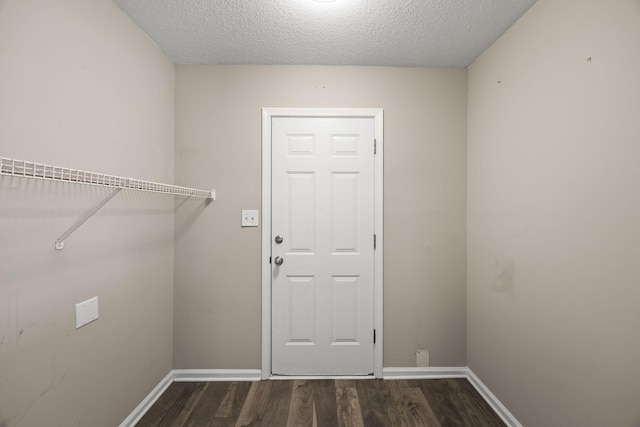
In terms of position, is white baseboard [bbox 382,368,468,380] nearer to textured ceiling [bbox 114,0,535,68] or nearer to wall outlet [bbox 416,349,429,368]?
wall outlet [bbox 416,349,429,368]

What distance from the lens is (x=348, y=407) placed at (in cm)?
174

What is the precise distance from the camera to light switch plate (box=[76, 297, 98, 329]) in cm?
124

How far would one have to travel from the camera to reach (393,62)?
79.3 inches

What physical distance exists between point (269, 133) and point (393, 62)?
108 cm

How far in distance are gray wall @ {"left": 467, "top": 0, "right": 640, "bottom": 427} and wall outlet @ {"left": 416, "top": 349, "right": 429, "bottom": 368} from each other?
0.37 m

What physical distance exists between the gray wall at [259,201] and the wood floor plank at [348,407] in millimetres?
383

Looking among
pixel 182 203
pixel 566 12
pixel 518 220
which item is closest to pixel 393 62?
pixel 566 12

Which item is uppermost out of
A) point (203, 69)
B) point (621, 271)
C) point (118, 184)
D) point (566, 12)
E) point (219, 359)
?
point (203, 69)

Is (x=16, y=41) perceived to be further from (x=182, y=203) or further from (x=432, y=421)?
(x=432, y=421)

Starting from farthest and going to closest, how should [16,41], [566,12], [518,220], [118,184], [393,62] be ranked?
[393,62], [518,220], [566,12], [118,184], [16,41]

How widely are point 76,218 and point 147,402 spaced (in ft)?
4.31

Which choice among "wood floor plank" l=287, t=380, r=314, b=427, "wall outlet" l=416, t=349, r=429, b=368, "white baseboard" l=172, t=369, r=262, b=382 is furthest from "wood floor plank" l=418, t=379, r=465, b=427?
"white baseboard" l=172, t=369, r=262, b=382

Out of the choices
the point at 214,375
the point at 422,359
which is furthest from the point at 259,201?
the point at 422,359

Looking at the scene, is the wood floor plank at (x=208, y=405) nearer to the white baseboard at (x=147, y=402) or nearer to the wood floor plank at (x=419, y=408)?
the white baseboard at (x=147, y=402)
